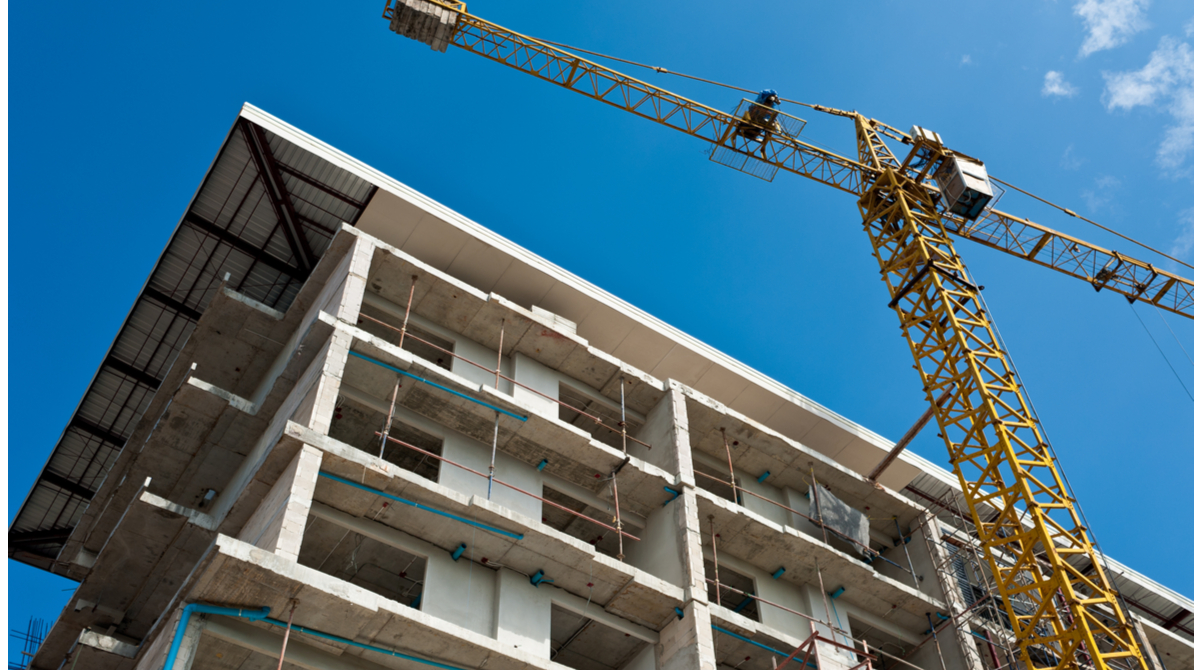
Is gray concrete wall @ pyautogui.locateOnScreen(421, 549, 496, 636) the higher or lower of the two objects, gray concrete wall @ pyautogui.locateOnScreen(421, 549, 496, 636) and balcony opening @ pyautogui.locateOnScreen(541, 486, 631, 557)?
the lower

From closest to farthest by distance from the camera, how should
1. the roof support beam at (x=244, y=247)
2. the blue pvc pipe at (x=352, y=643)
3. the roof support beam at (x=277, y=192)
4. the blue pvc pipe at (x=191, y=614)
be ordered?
the blue pvc pipe at (x=191, y=614) < the blue pvc pipe at (x=352, y=643) < the roof support beam at (x=277, y=192) < the roof support beam at (x=244, y=247)

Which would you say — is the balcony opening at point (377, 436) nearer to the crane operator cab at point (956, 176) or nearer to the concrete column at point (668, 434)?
the concrete column at point (668, 434)

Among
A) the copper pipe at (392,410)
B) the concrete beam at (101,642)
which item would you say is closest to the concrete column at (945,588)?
the copper pipe at (392,410)

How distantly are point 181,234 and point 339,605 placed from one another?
578 inches

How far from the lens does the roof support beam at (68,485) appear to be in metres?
30.0

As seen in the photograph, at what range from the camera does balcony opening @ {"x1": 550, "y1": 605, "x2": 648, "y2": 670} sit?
2044cm

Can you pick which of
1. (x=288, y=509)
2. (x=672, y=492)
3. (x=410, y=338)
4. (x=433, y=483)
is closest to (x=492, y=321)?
(x=410, y=338)

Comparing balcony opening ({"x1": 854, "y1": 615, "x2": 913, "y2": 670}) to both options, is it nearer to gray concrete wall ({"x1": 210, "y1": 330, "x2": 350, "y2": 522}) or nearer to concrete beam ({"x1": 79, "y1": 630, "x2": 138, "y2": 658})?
gray concrete wall ({"x1": 210, "y1": 330, "x2": 350, "y2": 522})

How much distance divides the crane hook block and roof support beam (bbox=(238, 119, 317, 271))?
28.9ft

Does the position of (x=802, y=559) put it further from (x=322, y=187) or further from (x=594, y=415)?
(x=322, y=187)

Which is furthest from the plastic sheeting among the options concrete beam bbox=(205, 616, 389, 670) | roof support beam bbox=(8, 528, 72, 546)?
roof support beam bbox=(8, 528, 72, 546)

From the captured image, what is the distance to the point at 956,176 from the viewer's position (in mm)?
30828

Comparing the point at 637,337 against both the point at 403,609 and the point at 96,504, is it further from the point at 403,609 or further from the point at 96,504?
the point at 96,504

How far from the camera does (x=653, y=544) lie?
2242 centimetres
